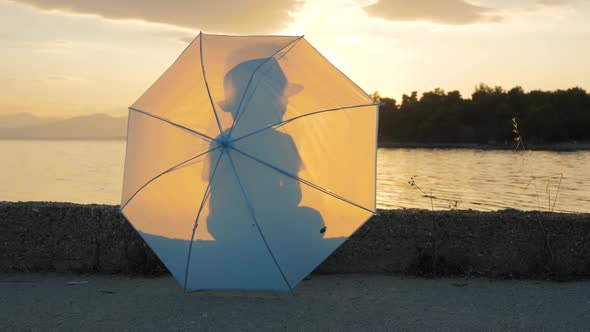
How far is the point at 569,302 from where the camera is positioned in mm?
6656

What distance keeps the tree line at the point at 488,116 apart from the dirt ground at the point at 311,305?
65324 mm

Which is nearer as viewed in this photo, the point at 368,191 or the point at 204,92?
the point at 204,92

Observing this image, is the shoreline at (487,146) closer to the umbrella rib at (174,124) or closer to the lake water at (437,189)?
the lake water at (437,189)

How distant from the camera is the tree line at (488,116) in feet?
266

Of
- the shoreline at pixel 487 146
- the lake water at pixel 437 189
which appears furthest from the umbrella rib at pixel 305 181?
the shoreline at pixel 487 146

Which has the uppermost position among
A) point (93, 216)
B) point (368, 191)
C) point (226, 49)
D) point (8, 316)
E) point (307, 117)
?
point (226, 49)

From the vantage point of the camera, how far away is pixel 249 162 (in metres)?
5.41

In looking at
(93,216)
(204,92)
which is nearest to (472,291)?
(204,92)

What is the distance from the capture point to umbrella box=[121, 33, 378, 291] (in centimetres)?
545

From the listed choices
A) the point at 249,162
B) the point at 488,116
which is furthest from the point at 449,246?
the point at 488,116

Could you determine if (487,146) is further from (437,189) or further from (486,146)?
(437,189)

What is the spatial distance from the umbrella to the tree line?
6673 cm

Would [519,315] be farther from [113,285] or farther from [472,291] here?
[113,285]

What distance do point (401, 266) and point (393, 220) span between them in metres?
0.63
